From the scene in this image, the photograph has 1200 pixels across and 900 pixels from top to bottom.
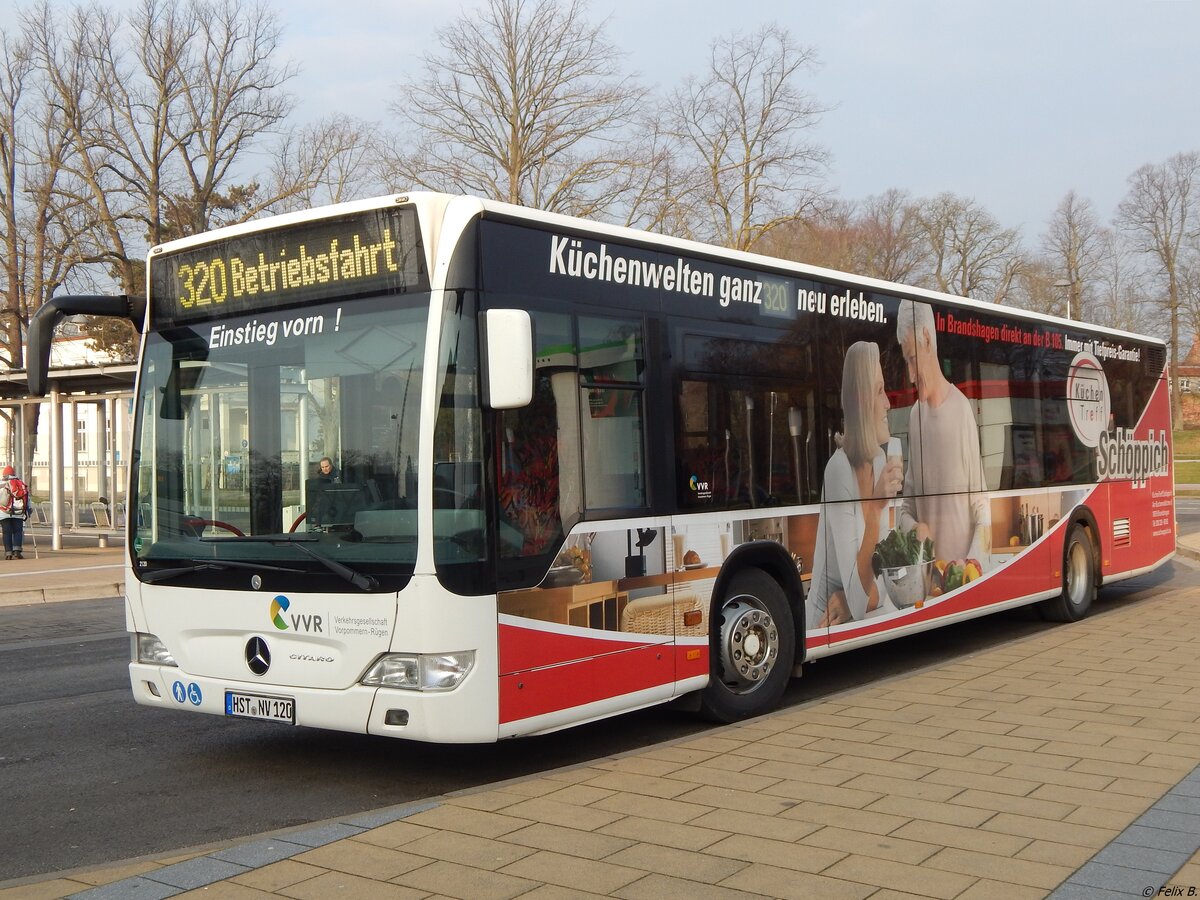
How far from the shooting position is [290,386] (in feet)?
21.5

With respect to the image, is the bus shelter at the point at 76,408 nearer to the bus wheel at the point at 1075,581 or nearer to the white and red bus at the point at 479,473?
the white and red bus at the point at 479,473

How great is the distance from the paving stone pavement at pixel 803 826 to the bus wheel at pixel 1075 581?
5007 millimetres

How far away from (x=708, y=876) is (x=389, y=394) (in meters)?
2.78

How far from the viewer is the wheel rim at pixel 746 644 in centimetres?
784

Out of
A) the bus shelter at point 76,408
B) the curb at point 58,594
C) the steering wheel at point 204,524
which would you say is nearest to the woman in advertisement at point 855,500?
the steering wheel at point 204,524

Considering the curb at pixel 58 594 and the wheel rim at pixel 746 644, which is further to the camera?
the curb at pixel 58 594

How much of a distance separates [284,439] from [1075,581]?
922cm

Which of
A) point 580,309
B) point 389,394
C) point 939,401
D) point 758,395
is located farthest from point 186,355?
point 939,401

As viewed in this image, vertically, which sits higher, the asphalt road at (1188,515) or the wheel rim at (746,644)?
the wheel rim at (746,644)

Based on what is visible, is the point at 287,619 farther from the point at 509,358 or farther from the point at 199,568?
the point at 509,358

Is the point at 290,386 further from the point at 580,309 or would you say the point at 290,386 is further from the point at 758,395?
the point at 758,395

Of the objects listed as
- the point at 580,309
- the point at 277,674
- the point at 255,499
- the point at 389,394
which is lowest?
the point at 277,674

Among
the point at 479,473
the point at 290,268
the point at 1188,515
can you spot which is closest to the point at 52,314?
the point at 290,268

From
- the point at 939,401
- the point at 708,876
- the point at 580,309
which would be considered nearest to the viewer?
the point at 708,876
